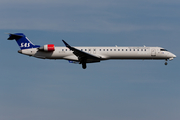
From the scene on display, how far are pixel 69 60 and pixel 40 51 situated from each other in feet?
15.0

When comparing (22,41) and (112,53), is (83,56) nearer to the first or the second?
(112,53)

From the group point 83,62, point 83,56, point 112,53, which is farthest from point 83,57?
point 112,53

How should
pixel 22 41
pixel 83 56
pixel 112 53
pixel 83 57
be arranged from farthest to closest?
pixel 22 41 → pixel 112 53 → pixel 83 57 → pixel 83 56

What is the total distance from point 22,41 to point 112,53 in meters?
14.1

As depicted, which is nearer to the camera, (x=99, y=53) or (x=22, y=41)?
(x=99, y=53)

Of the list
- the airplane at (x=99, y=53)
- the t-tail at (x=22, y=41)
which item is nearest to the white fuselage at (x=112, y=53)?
the airplane at (x=99, y=53)

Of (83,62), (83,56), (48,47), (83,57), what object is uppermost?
(48,47)

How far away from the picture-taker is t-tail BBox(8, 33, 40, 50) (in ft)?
158

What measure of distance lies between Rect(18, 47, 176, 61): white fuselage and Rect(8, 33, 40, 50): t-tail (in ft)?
2.99

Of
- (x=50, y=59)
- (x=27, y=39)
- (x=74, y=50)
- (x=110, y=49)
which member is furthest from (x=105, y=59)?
(x=27, y=39)

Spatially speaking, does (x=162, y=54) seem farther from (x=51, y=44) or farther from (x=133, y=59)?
(x=51, y=44)

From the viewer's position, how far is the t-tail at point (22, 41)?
4803 centimetres

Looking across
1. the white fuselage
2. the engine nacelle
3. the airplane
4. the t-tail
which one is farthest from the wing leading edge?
the t-tail

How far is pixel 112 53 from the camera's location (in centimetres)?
4609
